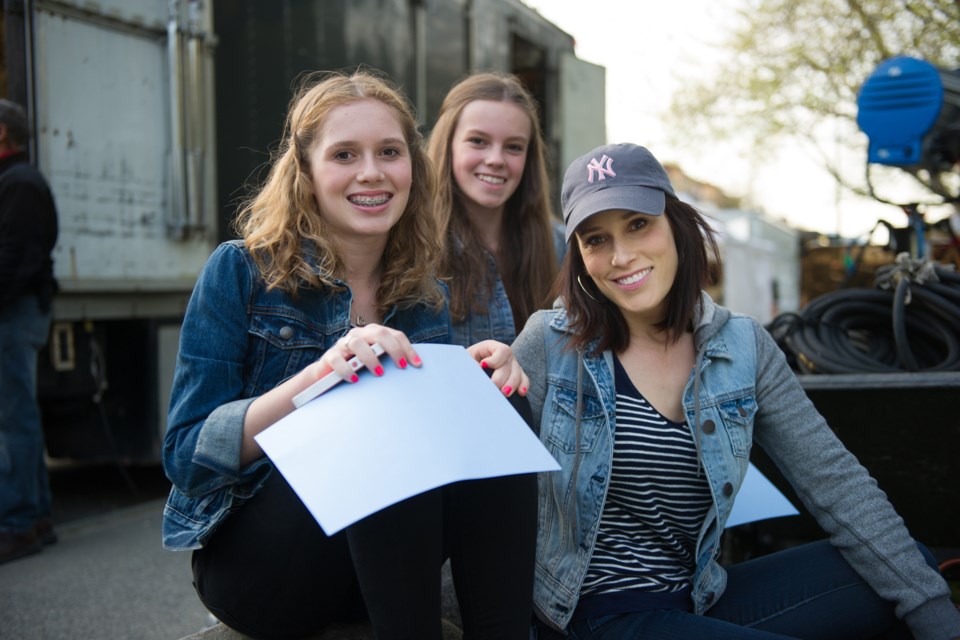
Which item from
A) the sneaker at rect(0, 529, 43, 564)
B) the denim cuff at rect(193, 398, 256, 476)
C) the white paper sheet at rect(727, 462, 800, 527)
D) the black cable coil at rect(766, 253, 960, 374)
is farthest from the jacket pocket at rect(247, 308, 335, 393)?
the sneaker at rect(0, 529, 43, 564)

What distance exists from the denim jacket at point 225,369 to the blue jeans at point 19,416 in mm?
2244

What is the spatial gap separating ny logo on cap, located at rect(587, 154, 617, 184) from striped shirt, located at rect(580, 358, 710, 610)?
0.49 metres

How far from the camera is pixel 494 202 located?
9.50 feet

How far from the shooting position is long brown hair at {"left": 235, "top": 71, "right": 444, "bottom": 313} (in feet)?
6.17

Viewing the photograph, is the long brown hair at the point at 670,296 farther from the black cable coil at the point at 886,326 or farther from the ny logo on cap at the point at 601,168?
the black cable coil at the point at 886,326

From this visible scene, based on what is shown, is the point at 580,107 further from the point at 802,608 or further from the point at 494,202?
the point at 802,608

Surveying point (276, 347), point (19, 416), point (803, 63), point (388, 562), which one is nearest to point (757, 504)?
point (388, 562)

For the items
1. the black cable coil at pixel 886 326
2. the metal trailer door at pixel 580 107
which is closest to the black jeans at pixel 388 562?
the black cable coil at pixel 886 326

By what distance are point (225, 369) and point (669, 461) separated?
3.03 feet

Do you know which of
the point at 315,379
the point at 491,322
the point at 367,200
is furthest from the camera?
the point at 491,322

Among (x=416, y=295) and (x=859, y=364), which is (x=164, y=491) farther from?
(x=859, y=364)

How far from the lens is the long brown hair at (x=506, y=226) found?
279 cm

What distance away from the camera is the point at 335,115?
1967mm

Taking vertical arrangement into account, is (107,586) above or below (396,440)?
below
